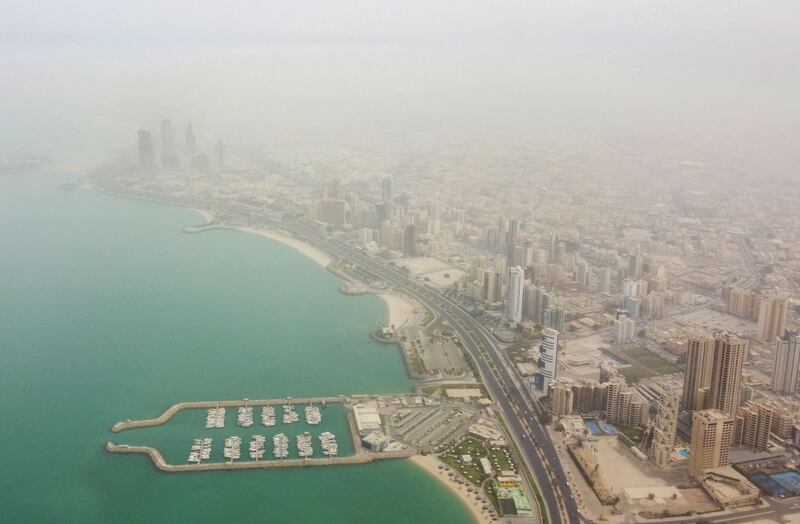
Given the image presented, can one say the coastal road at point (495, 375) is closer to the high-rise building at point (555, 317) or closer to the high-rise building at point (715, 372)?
the high-rise building at point (555, 317)

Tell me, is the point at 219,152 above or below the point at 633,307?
above

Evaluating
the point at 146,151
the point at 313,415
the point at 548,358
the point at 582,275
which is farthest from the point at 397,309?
the point at 146,151

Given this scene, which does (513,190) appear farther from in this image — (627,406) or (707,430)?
(707,430)

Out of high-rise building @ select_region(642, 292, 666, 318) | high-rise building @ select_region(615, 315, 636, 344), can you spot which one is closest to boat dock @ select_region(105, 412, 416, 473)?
high-rise building @ select_region(615, 315, 636, 344)

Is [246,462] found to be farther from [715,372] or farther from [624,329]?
[624,329]

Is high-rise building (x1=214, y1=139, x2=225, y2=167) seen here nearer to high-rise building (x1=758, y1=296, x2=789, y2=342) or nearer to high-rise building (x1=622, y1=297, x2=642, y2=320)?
high-rise building (x1=622, y1=297, x2=642, y2=320)
